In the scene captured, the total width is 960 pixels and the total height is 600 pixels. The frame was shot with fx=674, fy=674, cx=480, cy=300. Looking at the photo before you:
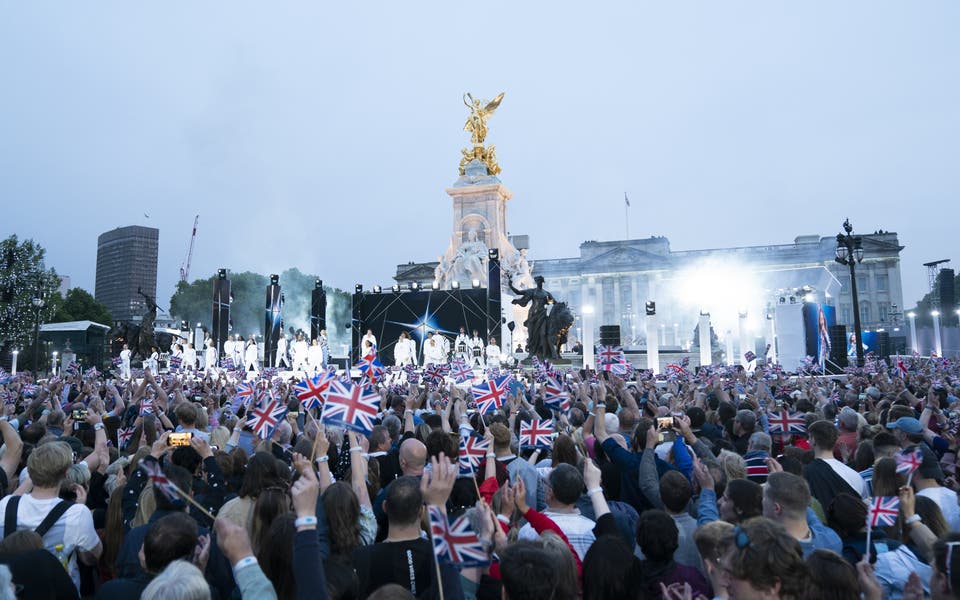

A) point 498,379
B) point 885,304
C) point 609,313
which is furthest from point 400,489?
point 885,304

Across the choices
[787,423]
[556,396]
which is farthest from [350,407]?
[787,423]

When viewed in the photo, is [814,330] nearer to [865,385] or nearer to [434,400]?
[865,385]

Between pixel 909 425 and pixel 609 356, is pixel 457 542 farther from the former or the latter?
pixel 609 356

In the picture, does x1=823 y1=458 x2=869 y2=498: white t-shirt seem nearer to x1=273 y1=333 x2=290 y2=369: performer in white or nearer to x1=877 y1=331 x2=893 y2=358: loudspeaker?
x1=273 y1=333 x2=290 y2=369: performer in white

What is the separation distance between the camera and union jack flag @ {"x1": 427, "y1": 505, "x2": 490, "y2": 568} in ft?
9.93

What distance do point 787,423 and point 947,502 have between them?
2577 mm

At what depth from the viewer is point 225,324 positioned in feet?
123

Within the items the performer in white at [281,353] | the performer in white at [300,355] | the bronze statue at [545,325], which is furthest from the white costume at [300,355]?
the bronze statue at [545,325]

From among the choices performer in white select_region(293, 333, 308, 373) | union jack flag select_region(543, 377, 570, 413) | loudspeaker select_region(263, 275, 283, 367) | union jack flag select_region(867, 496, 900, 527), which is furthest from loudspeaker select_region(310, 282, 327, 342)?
union jack flag select_region(867, 496, 900, 527)

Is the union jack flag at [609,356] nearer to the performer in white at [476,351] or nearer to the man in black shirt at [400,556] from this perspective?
the man in black shirt at [400,556]

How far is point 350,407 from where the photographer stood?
5.87m

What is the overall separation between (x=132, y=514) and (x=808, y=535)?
4.65 meters

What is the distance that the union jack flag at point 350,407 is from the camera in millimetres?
5793

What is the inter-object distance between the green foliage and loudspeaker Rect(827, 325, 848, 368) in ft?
215
